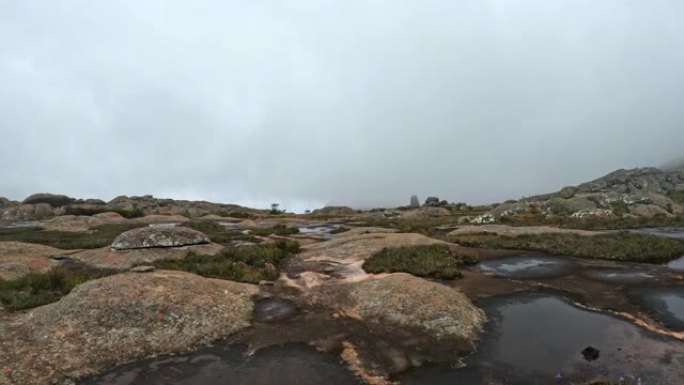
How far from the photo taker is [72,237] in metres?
49.7

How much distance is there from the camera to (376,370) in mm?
14750

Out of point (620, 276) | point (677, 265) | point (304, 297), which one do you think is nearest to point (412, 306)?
point (304, 297)

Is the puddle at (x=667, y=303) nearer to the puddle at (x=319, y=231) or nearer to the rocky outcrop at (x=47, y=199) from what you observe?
the puddle at (x=319, y=231)

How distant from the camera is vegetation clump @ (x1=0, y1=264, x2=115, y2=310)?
20547 mm

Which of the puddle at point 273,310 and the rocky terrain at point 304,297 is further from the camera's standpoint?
the puddle at point 273,310

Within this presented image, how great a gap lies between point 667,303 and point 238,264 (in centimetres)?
2415

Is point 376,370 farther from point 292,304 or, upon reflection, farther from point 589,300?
point 589,300

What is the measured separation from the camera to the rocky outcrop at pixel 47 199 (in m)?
117

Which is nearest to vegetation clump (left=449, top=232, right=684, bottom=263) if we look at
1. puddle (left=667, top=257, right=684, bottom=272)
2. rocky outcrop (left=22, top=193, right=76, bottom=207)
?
puddle (left=667, top=257, right=684, bottom=272)

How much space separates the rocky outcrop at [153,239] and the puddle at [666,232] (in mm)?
45329

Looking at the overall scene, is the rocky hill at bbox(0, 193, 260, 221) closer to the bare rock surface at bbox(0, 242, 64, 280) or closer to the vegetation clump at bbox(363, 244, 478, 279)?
the bare rock surface at bbox(0, 242, 64, 280)

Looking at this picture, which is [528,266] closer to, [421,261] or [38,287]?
[421,261]

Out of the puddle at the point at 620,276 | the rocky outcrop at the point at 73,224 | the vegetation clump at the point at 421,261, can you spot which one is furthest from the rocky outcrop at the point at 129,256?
the rocky outcrop at the point at 73,224

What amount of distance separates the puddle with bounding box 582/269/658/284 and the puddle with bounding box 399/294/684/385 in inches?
266
